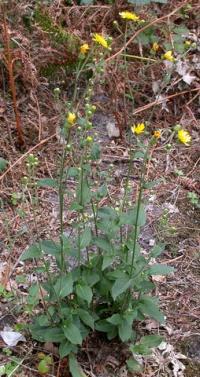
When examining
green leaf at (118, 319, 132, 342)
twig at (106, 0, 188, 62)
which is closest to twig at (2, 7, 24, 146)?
twig at (106, 0, 188, 62)

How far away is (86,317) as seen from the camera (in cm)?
216

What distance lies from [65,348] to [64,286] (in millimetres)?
261

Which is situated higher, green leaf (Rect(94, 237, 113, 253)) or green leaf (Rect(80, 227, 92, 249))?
green leaf (Rect(80, 227, 92, 249))

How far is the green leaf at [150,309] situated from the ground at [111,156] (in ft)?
0.78

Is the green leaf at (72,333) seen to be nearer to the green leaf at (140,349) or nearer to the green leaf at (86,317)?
the green leaf at (86,317)

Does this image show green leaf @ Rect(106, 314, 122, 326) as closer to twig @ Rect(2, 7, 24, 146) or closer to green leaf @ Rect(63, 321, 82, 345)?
green leaf @ Rect(63, 321, 82, 345)

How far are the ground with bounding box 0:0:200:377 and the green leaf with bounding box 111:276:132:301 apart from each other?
0.33m

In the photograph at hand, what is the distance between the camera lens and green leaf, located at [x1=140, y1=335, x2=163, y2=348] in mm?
2293

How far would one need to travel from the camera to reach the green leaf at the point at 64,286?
6.69 feet

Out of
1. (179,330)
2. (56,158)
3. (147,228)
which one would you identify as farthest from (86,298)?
(56,158)

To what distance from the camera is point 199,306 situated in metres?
2.63

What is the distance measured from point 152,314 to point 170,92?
1863 mm

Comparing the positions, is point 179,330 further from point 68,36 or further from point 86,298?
point 68,36

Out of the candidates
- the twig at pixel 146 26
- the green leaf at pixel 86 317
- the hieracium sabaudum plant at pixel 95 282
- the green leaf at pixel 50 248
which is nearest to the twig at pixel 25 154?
the twig at pixel 146 26
